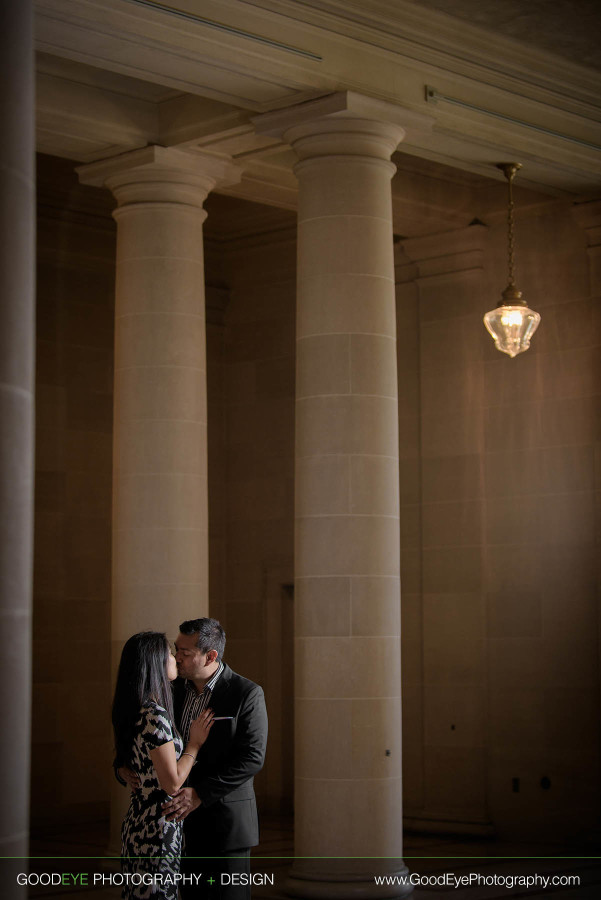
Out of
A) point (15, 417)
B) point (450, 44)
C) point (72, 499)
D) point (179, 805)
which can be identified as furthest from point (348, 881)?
point (15, 417)

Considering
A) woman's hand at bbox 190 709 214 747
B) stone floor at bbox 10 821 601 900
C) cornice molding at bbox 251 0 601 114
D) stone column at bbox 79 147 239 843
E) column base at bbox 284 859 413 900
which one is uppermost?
cornice molding at bbox 251 0 601 114

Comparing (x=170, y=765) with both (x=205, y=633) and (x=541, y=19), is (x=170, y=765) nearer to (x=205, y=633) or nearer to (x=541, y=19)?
(x=205, y=633)

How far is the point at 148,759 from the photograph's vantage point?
274 inches

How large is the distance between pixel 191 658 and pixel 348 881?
5.44 m

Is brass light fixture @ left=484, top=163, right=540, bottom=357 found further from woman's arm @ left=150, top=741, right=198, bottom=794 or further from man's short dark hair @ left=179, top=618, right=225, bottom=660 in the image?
woman's arm @ left=150, top=741, right=198, bottom=794

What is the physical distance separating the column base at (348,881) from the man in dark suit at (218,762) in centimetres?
481


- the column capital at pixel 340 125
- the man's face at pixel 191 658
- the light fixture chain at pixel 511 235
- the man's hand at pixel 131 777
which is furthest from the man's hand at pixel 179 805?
the light fixture chain at pixel 511 235

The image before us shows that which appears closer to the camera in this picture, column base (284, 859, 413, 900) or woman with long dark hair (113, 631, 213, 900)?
woman with long dark hair (113, 631, 213, 900)

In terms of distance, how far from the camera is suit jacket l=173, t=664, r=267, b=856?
7.48 m

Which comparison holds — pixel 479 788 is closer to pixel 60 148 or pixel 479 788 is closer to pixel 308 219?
pixel 308 219

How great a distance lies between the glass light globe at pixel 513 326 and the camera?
1518 cm

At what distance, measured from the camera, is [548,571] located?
1738 centimetres

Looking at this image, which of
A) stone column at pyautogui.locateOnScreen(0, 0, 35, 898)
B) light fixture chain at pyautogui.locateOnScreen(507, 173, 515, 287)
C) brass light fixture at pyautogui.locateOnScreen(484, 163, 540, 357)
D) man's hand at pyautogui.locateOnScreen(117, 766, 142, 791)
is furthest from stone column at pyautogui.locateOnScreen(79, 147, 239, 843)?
stone column at pyautogui.locateOnScreen(0, 0, 35, 898)

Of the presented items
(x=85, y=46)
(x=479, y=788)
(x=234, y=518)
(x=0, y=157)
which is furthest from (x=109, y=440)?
(x=0, y=157)
